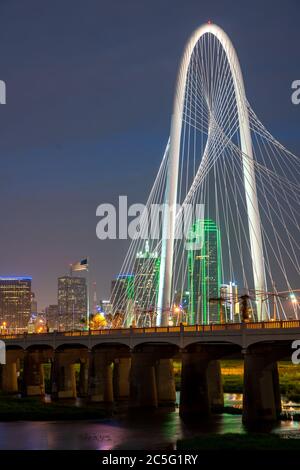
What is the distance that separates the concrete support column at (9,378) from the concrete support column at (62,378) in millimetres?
13688

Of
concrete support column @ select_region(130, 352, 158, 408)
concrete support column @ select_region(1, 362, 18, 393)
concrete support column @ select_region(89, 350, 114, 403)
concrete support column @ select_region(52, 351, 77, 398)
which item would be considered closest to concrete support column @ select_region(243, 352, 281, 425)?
concrete support column @ select_region(130, 352, 158, 408)

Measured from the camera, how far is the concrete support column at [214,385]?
222 feet

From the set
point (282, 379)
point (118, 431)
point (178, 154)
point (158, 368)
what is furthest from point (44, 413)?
point (282, 379)

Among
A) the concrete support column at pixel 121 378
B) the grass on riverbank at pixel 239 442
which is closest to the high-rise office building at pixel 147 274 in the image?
the concrete support column at pixel 121 378

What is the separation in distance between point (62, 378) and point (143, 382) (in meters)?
17.1

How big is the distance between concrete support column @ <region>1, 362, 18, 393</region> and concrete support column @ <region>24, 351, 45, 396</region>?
23.1ft

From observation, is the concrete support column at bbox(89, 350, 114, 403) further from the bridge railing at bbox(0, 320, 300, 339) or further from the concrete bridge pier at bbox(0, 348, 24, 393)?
the concrete bridge pier at bbox(0, 348, 24, 393)

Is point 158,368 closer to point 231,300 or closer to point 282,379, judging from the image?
point 282,379

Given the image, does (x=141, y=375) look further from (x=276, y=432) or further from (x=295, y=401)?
(x=276, y=432)

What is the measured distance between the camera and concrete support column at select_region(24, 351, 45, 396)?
3538 inches

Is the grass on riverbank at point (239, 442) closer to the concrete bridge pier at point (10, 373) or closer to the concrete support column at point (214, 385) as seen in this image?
the concrete support column at point (214, 385)

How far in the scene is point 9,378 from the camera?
100250 mm
